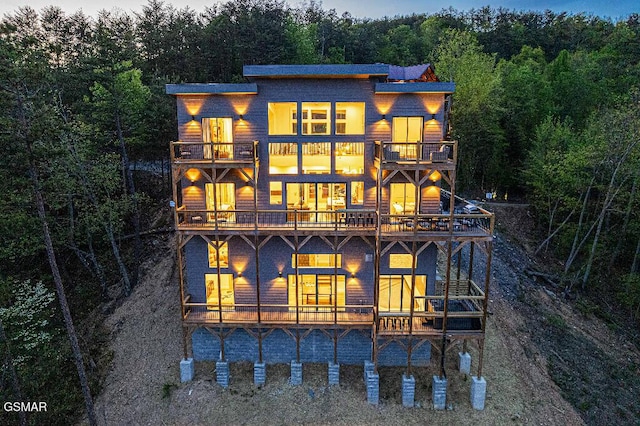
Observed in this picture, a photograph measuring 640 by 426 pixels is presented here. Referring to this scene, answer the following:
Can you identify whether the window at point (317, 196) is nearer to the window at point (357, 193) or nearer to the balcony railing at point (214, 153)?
the window at point (357, 193)

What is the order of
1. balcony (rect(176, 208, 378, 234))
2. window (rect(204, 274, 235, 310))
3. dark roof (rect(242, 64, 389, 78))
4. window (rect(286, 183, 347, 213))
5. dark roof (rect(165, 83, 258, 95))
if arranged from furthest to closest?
window (rect(204, 274, 235, 310)), window (rect(286, 183, 347, 213)), dark roof (rect(165, 83, 258, 95)), balcony (rect(176, 208, 378, 234)), dark roof (rect(242, 64, 389, 78))

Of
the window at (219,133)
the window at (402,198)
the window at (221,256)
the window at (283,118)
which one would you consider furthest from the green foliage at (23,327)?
the window at (402,198)

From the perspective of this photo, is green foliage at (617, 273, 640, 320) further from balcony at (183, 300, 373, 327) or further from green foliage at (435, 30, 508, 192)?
balcony at (183, 300, 373, 327)

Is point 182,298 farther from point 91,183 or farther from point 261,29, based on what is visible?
point 261,29

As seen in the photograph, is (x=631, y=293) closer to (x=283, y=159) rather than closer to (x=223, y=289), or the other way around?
(x=283, y=159)

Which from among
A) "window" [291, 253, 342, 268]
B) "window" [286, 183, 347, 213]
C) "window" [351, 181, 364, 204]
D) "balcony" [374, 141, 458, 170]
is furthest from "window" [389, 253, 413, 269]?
"balcony" [374, 141, 458, 170]

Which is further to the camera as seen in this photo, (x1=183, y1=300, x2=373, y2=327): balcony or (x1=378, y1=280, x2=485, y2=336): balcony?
(x1=183, y1=300, x2=373, y2=327): balcony

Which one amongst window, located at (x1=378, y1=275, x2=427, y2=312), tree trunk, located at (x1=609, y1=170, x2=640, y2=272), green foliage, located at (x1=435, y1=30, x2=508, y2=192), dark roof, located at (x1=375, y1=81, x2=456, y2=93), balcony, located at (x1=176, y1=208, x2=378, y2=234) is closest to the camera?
dark roof, located at (x1=375, y1=81, x2=456, y2=93)
